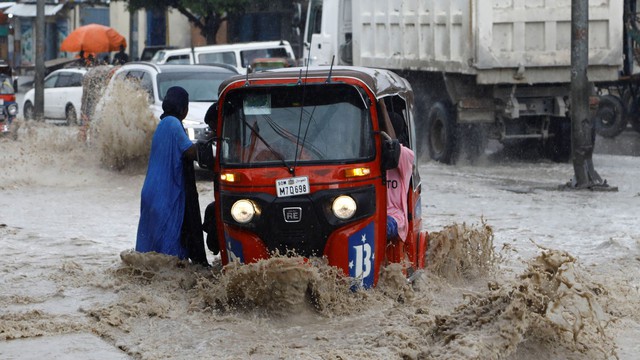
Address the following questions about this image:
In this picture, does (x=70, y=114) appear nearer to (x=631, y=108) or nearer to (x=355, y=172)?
(x=631, y=108)

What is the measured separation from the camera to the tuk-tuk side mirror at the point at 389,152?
727 cm

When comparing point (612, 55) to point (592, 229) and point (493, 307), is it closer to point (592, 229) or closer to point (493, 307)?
point (592, 229)

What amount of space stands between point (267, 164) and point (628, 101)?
51.8 feet

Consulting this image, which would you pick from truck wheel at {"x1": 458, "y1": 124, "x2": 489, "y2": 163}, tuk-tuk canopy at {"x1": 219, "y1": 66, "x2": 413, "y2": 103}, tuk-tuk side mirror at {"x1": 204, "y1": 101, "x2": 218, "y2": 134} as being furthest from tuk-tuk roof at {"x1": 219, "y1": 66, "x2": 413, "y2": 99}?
truck wheel at {"x1": 458, "y1": 124, "x2": 489, "y2": 163}

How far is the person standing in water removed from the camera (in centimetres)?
825

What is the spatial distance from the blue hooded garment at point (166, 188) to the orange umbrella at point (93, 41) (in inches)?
1268

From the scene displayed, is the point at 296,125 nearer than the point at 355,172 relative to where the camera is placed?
No

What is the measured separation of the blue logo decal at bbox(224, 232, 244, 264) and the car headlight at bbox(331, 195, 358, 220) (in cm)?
65

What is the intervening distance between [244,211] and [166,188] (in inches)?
43.1

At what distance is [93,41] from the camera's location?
39844 mm

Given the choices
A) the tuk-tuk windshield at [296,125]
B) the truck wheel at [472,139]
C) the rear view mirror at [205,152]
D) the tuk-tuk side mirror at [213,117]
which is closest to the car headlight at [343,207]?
the tuk-tuk windshield at [296,125]

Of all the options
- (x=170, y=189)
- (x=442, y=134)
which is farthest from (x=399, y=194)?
(x=442, y=134)

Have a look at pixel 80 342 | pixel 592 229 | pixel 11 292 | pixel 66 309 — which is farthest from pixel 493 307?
pixel 592 229

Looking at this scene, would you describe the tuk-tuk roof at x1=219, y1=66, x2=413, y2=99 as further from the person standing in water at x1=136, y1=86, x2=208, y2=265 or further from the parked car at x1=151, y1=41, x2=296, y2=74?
the parked car at x1=151, y1=41, x2=296, y2=74
